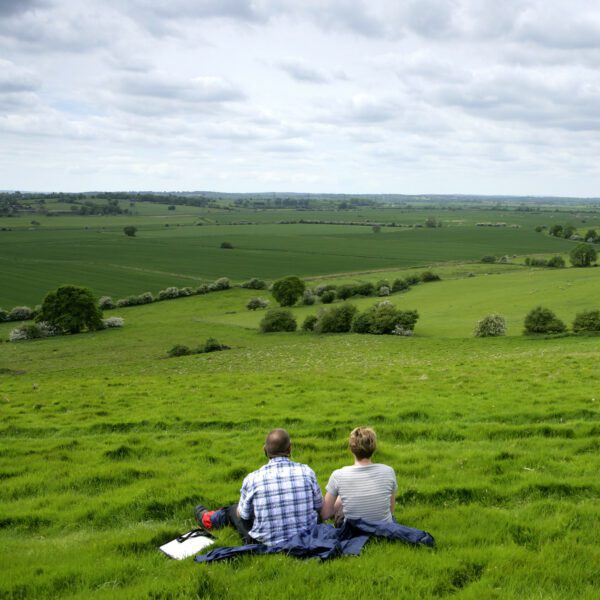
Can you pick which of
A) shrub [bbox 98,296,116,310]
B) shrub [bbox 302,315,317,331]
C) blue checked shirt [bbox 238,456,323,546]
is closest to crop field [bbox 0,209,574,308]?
shrub [bbox 98,296,116,310]

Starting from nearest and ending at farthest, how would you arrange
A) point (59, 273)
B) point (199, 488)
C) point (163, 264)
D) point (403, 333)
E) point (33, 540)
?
point (33, 540)
point (199, 488)
point (403, 333)
point (59, 273)
point (163, 264)

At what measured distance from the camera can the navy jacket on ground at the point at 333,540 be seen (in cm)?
759

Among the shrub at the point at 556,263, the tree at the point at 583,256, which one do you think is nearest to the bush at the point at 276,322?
the shrub at the point at 556,263

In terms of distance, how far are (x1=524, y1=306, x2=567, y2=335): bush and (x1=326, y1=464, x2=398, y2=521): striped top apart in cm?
4727

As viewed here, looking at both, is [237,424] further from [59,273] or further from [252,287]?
[59,273]

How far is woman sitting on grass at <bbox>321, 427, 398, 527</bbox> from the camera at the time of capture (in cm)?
823

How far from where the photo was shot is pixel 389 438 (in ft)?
46.6

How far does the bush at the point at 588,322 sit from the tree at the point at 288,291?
155 feet

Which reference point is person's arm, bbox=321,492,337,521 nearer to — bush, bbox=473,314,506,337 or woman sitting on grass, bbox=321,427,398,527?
woman sitting on grass, bbox=321,427,398,527

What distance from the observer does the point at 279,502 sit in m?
8.14

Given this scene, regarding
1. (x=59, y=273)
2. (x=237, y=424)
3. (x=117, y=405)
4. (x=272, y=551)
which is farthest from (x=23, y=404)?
(x=59, y=273)

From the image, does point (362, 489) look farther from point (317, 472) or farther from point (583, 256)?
point (583, 256)

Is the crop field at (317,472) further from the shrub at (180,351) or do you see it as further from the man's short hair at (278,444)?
the shrub at (180,351)

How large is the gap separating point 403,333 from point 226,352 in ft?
58.9
